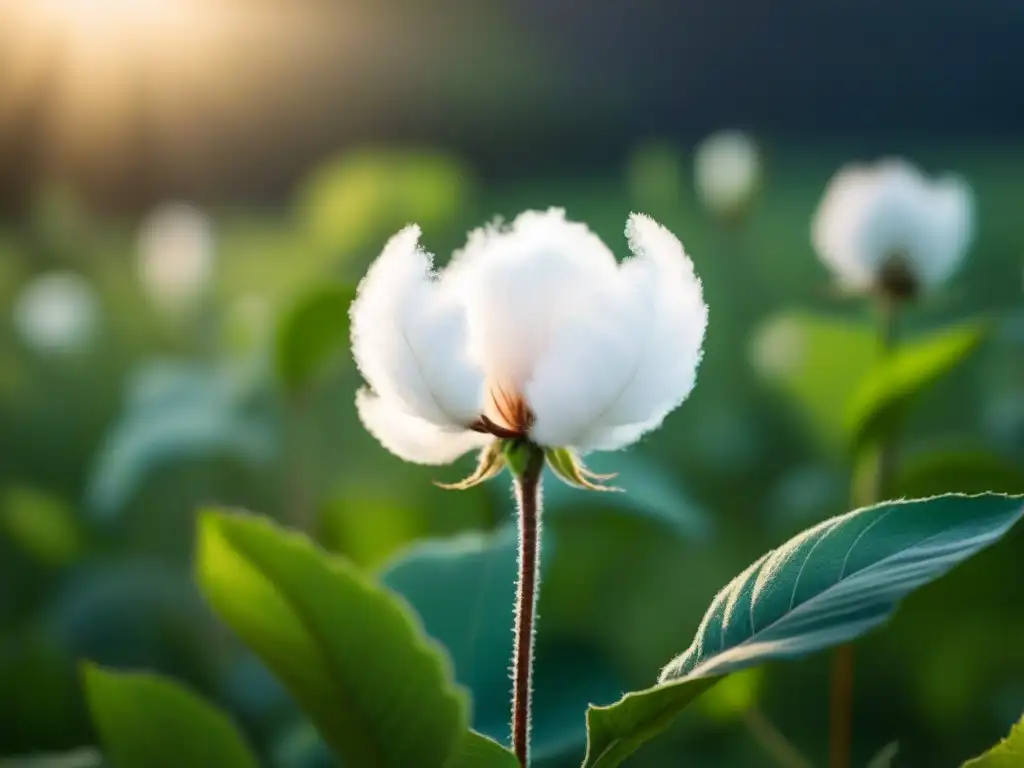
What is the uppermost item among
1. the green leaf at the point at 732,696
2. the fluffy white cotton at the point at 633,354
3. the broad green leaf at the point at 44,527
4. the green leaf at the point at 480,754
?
the fluffy white cotton at the point at 633,354

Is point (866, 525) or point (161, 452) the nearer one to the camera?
point (866, 525)

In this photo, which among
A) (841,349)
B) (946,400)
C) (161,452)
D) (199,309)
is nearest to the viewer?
(841,349)

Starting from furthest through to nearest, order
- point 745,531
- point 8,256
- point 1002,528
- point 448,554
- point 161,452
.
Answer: point 8,256 < point 745,531 < point 161,452 < point 448,554 < point 1002,528

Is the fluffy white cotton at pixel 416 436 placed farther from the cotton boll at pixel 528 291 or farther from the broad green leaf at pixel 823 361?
the broad green leaf at pixel 823 361

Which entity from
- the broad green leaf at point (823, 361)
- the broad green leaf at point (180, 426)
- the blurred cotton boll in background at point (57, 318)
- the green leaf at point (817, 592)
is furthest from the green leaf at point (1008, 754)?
the blurred cotton boll in background at point (57, 318)

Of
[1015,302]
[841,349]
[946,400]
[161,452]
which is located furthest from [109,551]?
[1015,302]

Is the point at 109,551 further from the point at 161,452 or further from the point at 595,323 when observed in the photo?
the point at 595,323
